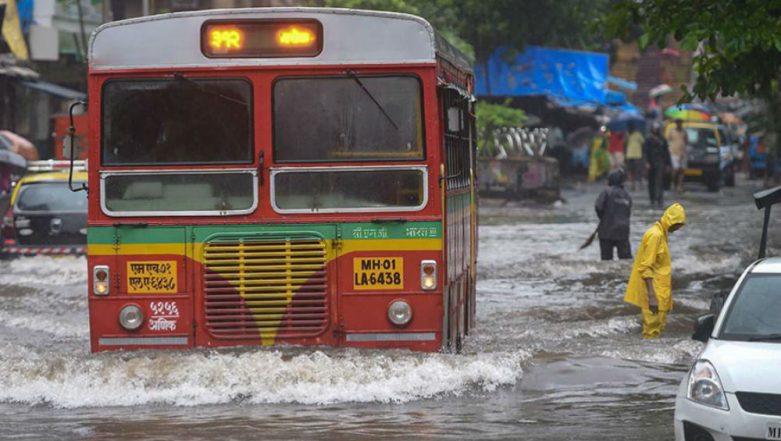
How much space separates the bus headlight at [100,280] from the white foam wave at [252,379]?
1.56ft

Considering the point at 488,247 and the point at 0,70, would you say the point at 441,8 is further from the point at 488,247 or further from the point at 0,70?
the point at 488,247

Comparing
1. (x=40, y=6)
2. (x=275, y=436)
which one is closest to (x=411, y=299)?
(x=275, y=436)

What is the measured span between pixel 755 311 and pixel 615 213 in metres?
13.6

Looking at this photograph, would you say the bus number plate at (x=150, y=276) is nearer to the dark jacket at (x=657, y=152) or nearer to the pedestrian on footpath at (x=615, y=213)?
the pedestrian on footpath at (x=615, y=213)

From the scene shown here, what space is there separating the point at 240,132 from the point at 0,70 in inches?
1093

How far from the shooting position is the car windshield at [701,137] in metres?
48.4

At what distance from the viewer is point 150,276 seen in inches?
476

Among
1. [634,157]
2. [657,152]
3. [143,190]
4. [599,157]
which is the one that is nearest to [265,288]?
[143,190]

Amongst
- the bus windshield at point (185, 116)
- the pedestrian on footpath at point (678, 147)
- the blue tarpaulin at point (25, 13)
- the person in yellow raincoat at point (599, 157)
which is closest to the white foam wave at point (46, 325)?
the bus windshield at point (185, 116)

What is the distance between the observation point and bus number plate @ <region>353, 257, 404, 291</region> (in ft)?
39.8

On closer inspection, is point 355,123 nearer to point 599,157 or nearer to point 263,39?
point 263,39

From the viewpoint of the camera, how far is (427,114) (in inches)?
470

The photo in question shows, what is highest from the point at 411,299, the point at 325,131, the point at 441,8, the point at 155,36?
the point at 441,8

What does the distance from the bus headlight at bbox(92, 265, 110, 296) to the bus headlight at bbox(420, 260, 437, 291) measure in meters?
2.31
